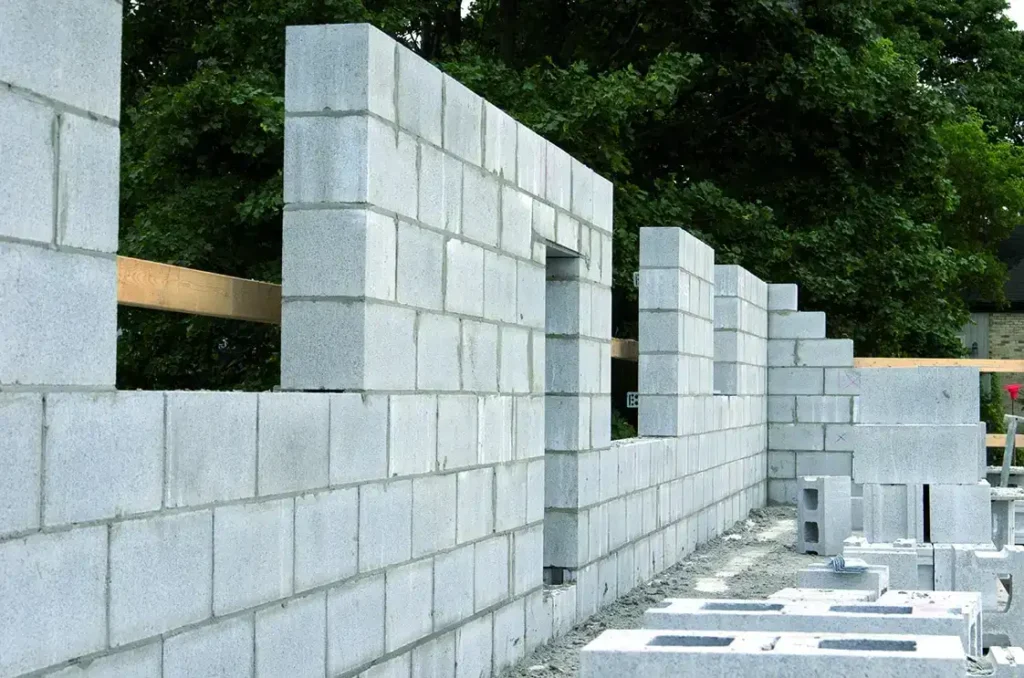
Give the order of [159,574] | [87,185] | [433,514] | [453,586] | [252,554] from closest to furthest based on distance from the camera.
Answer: [87,185], [159,574], [252,554], [433,514], [453,586]

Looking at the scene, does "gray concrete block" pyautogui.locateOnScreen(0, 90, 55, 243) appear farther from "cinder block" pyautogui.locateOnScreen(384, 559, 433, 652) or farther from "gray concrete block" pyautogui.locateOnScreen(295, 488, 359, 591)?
"cinder block" pyautogui.locateOnScreen(384, 559, 433, 652)

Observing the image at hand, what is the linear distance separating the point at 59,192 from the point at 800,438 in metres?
14.2

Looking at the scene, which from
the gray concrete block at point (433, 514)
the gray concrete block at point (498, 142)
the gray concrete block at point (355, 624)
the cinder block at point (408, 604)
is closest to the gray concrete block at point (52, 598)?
the gray concrete block at point (355, 624)

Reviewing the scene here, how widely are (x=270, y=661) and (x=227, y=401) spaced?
89 centimetres

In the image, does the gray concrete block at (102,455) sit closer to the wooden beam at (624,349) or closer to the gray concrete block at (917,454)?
the gray concrete block at (917,454)

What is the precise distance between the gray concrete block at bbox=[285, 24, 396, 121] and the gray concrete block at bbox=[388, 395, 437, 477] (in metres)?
1.13

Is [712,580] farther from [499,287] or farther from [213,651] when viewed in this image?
[213,651]

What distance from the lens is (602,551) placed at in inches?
366

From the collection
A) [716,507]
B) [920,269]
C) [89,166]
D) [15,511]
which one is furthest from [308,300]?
[920,269]

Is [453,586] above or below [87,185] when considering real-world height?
below

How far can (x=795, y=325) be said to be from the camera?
17.2m

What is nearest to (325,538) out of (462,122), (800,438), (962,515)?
(462,122)

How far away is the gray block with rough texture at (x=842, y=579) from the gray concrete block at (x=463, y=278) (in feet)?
7.23

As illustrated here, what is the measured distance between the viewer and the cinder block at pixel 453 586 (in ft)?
20.6
